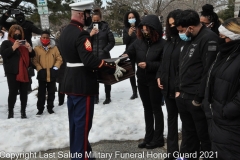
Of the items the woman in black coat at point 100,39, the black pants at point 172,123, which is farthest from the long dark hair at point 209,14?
the woman in black coat at point 100,39

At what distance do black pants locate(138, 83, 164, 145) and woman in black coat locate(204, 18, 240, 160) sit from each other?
1314 mm

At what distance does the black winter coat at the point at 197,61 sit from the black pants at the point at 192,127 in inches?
6.1

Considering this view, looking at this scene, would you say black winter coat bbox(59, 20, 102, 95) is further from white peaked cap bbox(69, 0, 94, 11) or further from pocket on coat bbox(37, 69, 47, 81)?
pocket on coat bbox(37, 69, 47, 81)

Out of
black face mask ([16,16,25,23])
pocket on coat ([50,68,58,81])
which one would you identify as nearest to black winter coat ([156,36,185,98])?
pocket on coat ([50,68,58,81])

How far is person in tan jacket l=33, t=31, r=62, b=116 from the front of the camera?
5629 millimetres

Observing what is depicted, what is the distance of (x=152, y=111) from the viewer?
4.05 meters

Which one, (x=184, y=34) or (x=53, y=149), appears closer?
(x=184, y=34)

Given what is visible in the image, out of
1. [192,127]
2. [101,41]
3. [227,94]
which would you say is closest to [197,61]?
[227,94]

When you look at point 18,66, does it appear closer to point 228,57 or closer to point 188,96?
point 188,96

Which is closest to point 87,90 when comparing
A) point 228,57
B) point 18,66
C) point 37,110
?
point 228,57

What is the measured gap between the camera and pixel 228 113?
7.43ft

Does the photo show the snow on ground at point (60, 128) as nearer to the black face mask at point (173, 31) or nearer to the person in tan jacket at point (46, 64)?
the person in tan jacket at point (46, 64)

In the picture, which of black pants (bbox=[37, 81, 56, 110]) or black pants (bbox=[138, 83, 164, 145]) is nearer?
black pants (bbox=[138, 83, 164, 145])

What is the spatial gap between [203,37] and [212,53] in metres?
0.23
